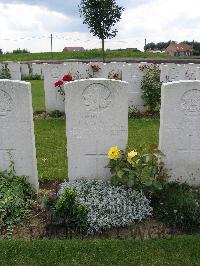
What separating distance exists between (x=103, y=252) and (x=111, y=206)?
0.71m

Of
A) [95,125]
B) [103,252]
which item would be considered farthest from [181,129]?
[103,252]

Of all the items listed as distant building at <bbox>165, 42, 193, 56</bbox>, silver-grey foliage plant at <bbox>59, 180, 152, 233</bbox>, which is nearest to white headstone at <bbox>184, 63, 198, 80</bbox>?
silver-grey foliage plant at <bbox>59, 180, 152, 233</bbox>

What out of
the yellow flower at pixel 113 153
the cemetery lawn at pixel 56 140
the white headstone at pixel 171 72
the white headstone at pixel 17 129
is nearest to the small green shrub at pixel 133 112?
the cemetery lawn at pixel 56 140

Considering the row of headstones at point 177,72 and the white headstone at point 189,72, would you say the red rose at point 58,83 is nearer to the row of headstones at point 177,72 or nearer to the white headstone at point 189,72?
the row of headstones at point 177,72

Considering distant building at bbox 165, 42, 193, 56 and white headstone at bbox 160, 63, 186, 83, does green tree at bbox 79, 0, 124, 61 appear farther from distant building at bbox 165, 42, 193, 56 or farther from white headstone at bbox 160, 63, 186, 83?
distant building at bbox 165, 42, 193, 56

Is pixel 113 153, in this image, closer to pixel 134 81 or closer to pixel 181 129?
pixel 181 129

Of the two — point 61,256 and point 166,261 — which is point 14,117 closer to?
point 61,256

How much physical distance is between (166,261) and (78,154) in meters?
1.99

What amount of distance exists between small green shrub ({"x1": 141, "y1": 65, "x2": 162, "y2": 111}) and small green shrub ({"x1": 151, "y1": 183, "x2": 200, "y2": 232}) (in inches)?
239

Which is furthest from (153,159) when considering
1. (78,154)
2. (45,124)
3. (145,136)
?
(45,124)

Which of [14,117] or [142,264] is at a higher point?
[14,117]

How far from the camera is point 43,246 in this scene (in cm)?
428

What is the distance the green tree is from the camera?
28219 millimetres

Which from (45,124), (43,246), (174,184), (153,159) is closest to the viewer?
(43,246)
